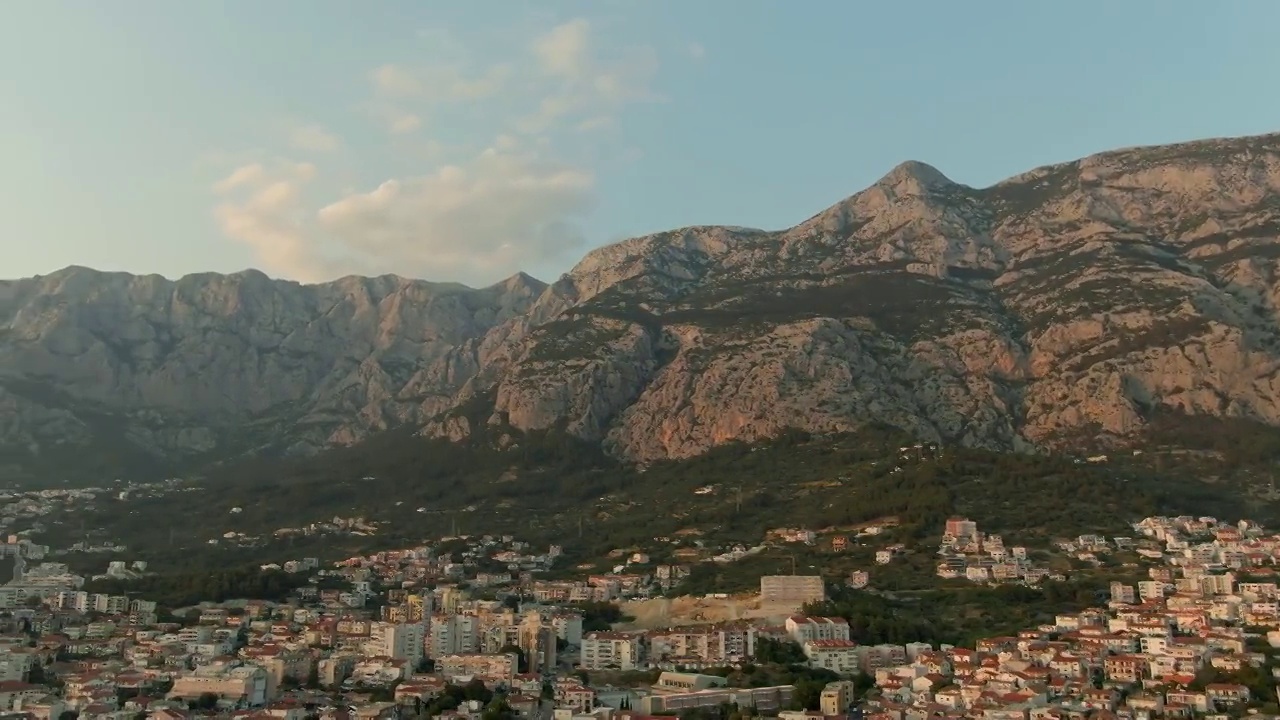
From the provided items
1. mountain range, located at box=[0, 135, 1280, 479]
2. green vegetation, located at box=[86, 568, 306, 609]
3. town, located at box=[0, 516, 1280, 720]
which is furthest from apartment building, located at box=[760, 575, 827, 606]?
mountain range, located at box=[0, 135, 1280, 479]

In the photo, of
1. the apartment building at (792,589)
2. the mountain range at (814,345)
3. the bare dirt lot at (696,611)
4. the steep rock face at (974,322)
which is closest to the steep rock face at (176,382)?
the mountain range at (814,345)

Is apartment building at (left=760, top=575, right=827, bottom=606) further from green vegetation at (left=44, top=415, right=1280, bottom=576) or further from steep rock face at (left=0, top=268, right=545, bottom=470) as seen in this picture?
steep rock face at (left=0, top=268, right=545, bottom=470)

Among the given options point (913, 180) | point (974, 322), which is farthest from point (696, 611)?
point (913, 180)

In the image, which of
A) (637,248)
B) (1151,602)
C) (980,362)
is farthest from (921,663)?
(637,248)

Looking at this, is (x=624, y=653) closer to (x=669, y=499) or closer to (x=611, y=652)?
(x=611, y=652)

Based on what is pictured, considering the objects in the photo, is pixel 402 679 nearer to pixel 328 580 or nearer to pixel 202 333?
pixel 328 580

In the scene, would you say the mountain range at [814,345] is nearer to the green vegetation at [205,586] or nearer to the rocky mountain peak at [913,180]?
the rocky mountain peak at [913,180]
